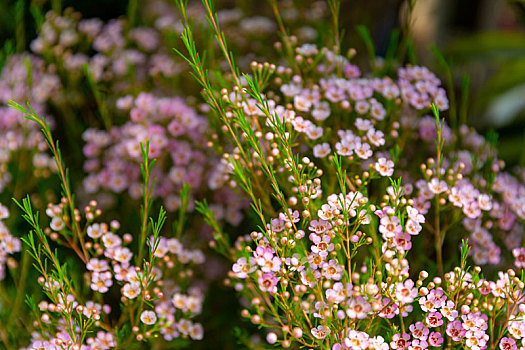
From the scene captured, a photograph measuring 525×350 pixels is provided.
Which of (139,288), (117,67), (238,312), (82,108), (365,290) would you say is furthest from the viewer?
(82,108)

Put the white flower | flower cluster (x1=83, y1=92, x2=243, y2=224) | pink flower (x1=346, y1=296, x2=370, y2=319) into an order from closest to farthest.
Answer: pink flower (x1=346, y1=296, x2=370, y2=319) → the white flower → flower cluster (x1=83, y1=92, x2=243, y2=224)

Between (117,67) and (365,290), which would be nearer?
(365,290)

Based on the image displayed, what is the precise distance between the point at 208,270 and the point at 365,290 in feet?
1.31

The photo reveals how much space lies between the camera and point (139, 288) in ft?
1.85

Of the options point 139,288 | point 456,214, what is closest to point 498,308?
point 456,214

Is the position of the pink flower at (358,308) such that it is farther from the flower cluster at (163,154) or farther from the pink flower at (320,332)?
the flower cluster at (163,154)

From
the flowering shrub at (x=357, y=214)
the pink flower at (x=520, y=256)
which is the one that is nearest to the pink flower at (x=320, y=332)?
the flowering shrub at (x=357, y=214)

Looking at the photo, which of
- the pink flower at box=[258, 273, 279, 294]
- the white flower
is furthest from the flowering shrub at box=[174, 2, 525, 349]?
the white flower

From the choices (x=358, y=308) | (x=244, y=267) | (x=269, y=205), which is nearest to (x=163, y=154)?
(x=269, y=205)

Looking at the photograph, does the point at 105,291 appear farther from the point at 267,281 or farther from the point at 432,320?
the point at 432,320

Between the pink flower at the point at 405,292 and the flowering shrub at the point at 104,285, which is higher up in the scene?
the pink flower at the point at 405,292

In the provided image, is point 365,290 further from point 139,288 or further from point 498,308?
point 139,288

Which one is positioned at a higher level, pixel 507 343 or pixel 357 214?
pixel 357 214

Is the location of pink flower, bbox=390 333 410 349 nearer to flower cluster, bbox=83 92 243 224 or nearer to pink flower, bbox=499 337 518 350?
pink flower, bbox=499 337 518 350
